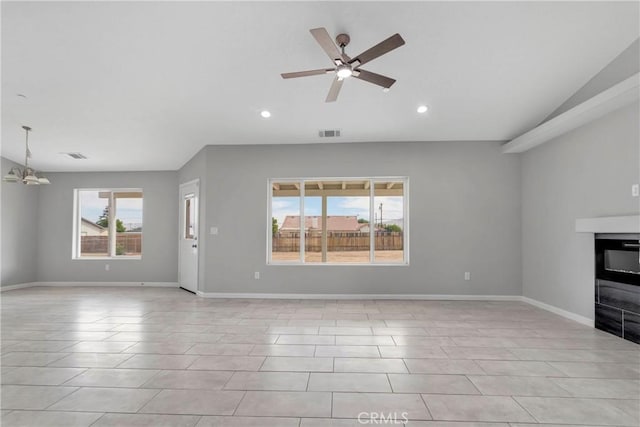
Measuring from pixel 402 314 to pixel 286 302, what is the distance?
1.80 meters

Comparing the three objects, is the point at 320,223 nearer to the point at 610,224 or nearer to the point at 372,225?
the point at 372,225

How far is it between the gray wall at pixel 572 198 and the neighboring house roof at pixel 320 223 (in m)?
2.69

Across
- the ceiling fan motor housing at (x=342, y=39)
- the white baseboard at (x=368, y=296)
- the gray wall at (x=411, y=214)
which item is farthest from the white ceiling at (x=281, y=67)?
the white baseboard at (x=368, y=296)

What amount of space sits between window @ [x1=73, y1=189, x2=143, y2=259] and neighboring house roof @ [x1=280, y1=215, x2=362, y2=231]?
3.37 m

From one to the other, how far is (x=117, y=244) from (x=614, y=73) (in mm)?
8402

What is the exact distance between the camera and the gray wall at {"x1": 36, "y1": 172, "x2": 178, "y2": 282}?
22.6 feet

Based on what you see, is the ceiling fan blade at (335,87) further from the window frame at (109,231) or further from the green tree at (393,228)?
the window frame at (109,231)

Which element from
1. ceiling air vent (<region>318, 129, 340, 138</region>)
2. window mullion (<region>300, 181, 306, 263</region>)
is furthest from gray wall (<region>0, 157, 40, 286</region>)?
ceiling air vent (<region>318, 129, 340, 138</region>)

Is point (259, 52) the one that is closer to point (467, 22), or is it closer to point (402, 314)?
point (467, 22)

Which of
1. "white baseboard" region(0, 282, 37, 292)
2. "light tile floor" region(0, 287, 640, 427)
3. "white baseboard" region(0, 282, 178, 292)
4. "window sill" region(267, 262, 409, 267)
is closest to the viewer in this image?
"light tile floor" region(0, 287, 640, 427)

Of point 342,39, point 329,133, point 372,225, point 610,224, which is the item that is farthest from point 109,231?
point 610,224

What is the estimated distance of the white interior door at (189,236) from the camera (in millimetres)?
6125

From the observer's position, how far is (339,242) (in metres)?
5.87

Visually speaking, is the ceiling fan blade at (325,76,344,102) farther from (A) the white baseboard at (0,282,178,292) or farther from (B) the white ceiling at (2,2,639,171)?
(A) the white baseboard at (0,282,178,292)
